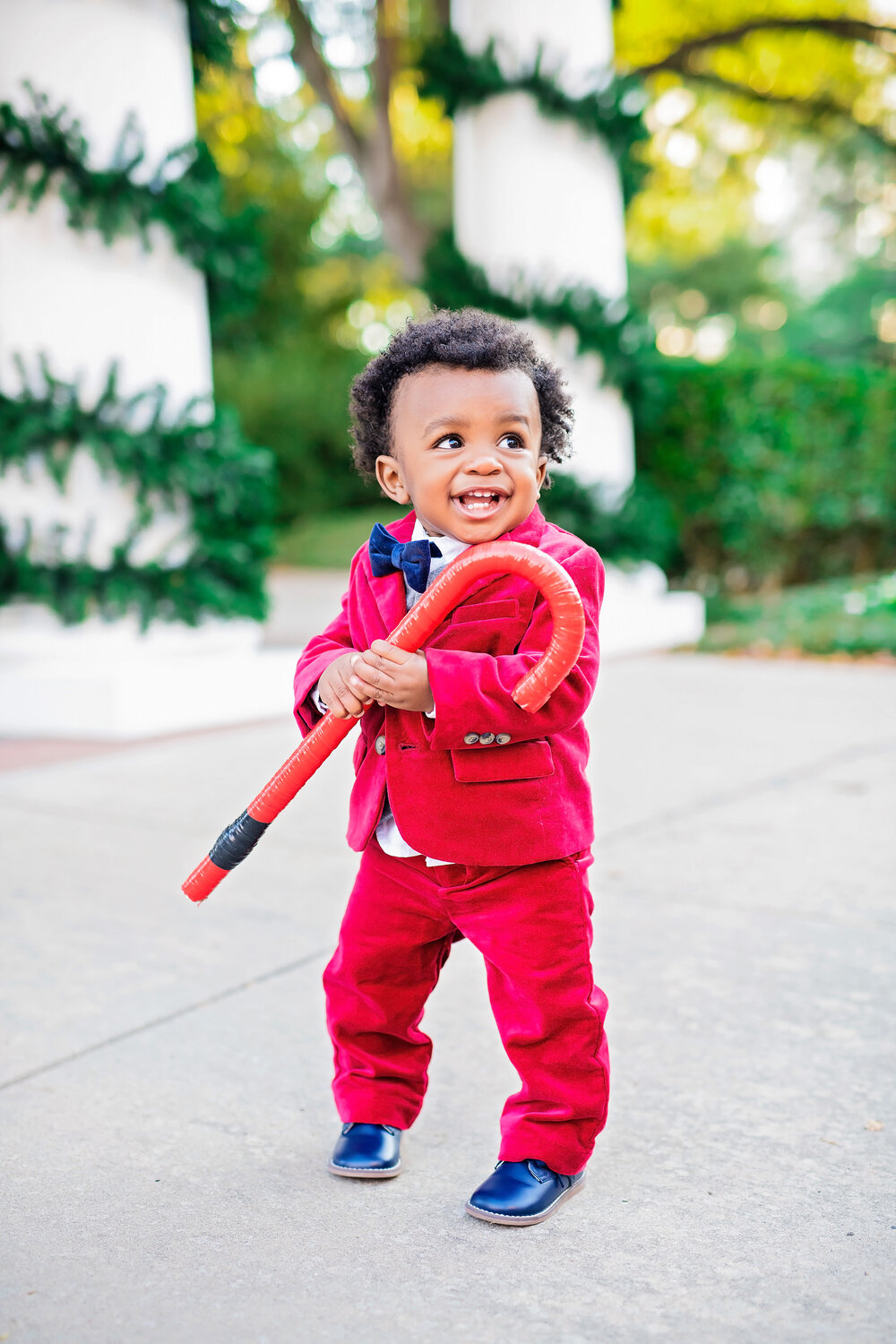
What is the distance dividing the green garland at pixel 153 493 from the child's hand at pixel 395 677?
3969 millimetres

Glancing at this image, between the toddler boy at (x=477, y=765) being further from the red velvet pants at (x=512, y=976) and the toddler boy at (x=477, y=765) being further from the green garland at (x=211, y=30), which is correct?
the green garland at (x=211, y=30)

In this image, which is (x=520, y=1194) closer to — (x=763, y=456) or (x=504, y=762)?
(x=504, y=762)

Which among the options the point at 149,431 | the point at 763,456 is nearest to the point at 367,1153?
the point at 149,431

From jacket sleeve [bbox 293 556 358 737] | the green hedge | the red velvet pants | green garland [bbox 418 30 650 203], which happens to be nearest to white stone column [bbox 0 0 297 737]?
green garland [bbox 418 30 650 203]

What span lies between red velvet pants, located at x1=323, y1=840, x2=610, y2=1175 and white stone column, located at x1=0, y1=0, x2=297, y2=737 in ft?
11.9

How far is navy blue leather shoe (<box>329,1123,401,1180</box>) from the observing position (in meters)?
2.08

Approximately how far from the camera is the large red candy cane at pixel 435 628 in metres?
1.78

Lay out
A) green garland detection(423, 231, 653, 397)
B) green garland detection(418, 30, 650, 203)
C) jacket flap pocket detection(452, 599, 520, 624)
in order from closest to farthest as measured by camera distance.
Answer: jacket flap pocket detection(452, 599, 520, 624)
green garland detection(418, 30, 650, 203)
green garland detection(423, 231, 653, 397)

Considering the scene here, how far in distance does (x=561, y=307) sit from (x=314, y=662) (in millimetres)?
6290

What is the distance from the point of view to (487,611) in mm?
1955

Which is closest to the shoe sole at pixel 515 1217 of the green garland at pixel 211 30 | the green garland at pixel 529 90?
the green garland at pixel 211 30

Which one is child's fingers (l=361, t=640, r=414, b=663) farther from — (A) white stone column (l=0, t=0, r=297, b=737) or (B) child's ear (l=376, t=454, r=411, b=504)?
(A) white stone column (l=0, t=0, r=297, b=737)

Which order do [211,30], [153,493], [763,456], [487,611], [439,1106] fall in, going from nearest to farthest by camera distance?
[487,611], [439,1106], [153,493], [211,30], [763,456]

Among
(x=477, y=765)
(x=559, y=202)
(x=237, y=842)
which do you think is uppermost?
(x=559, y=202)
